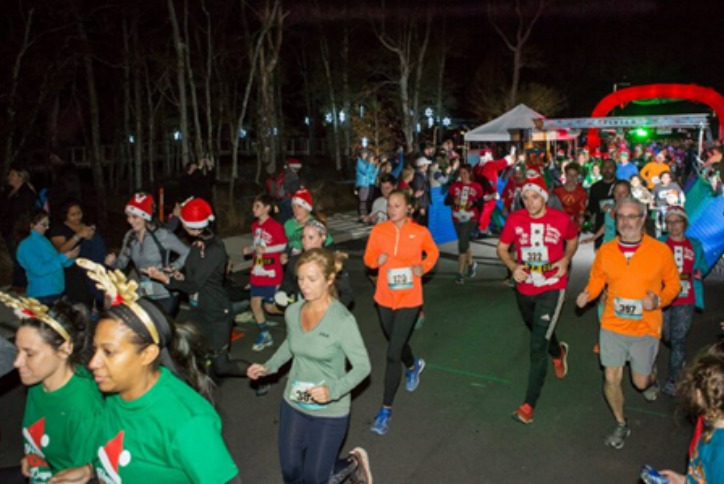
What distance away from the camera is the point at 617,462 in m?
4.89

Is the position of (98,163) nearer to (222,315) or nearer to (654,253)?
(222,315)

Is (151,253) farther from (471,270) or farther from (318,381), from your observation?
(471,270)

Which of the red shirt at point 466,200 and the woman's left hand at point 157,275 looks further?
the red shirt at point 466,200

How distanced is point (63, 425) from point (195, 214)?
2.87 metres

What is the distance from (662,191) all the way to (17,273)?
10.8 m

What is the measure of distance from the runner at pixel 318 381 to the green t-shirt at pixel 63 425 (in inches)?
46.0

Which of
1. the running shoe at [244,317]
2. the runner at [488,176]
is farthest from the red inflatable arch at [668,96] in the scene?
the running shoe at [244,317]

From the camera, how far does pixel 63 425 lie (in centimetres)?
289

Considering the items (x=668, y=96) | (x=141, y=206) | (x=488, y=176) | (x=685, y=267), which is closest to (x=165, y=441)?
(x=141, y=206)

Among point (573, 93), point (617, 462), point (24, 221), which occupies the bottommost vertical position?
point (617, 462)

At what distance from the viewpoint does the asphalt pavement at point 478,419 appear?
15.9 ft

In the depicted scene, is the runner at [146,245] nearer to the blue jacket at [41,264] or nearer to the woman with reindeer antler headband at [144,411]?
the blue jacket at [41,264]

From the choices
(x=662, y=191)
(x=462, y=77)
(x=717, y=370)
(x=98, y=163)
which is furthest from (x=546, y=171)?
(x=462, y=77)

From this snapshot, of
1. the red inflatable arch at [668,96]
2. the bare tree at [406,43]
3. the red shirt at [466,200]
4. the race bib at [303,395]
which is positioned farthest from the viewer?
the bare tree at [406,43]
